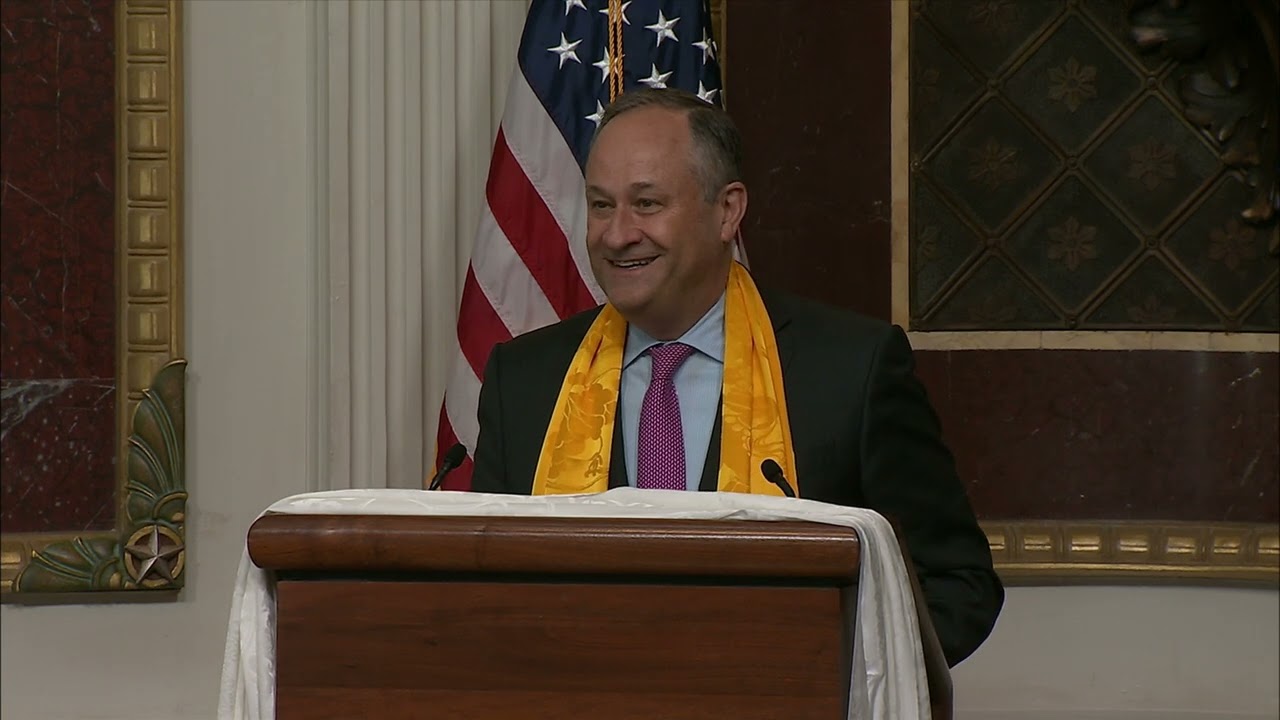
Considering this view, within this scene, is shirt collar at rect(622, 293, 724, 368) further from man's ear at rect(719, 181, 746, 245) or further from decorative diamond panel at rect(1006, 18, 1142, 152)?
decorative diamond panel at rect(1006, 18, 1142, 152)

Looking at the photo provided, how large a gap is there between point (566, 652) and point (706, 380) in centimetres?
114

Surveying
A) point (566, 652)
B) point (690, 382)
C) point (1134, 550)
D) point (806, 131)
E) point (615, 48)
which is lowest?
point (1134, 550)

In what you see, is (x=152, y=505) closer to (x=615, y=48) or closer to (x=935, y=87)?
(x=615, y=48)

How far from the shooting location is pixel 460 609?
5.37 ft

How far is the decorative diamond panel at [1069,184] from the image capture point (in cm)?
409

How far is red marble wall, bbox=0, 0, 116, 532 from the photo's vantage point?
382 centimetres

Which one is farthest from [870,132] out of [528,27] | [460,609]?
[460,609]

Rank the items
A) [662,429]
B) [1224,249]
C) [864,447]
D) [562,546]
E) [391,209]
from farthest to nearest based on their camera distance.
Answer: [1224,249]
[391,209]
[662,429]
[864,447]
[562,546]

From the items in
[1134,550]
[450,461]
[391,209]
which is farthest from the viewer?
[1134,550]

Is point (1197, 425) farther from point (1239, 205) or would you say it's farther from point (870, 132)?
point (870, 132)

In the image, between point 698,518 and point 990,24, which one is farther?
point 990,24

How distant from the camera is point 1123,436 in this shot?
4.06 meters

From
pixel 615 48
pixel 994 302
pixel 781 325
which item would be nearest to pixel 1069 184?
pixel 994 302

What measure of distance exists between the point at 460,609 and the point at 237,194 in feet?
8.05
